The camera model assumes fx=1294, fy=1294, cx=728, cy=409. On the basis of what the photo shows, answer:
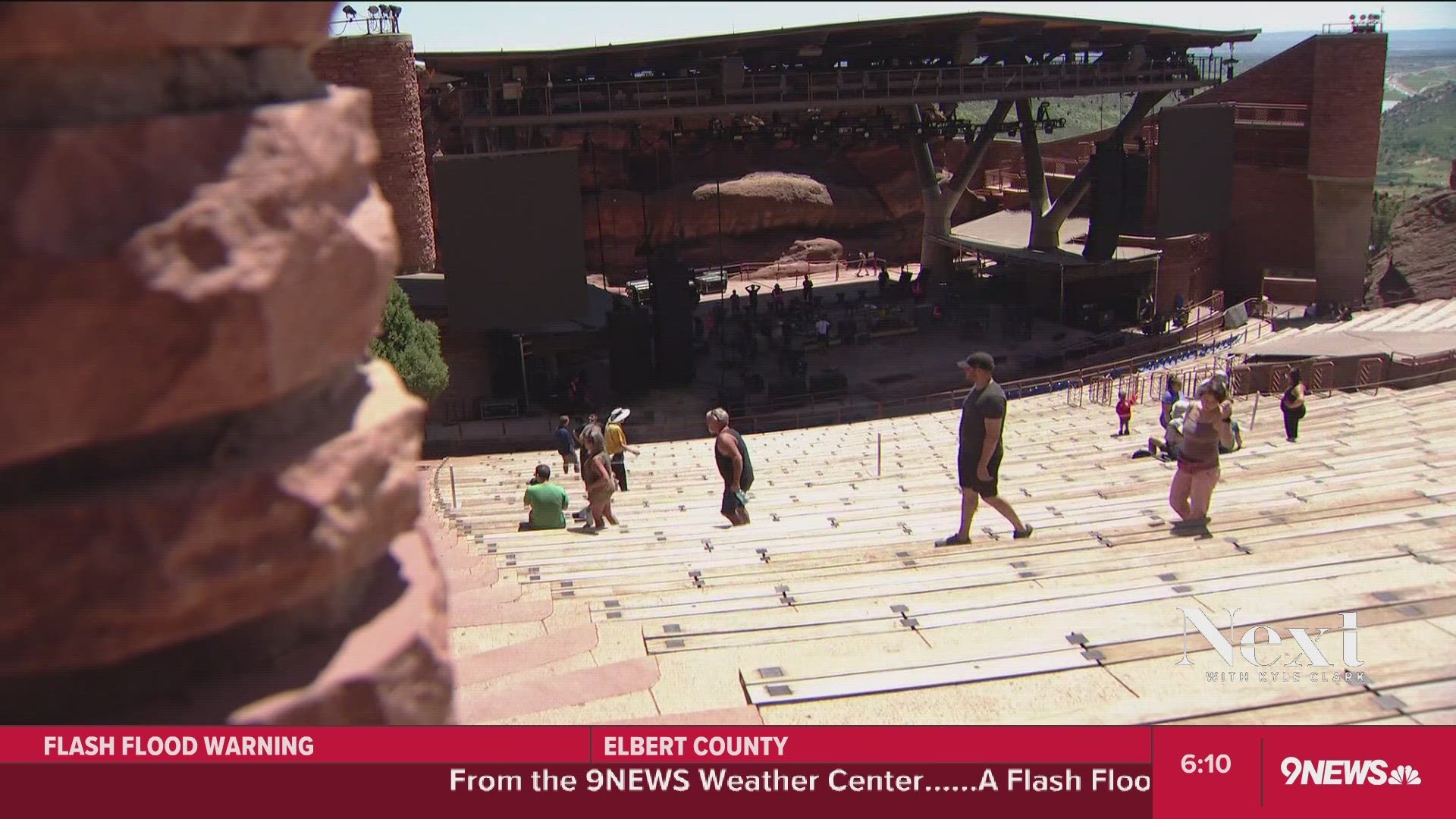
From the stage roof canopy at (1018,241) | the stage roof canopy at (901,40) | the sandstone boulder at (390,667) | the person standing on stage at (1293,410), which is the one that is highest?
the stage roof canopy at (901,40)

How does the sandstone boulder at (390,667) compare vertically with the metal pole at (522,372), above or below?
above

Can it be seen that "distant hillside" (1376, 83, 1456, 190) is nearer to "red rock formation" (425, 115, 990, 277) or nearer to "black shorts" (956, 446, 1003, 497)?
"red rock formation" (425, 115, 990, 277)

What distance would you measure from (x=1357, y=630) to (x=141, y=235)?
4.90m

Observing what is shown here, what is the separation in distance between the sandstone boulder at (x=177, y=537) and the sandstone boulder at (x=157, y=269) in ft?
0.28

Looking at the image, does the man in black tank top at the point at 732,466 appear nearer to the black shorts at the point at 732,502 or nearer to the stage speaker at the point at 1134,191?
the black shorts at the point at 732,502

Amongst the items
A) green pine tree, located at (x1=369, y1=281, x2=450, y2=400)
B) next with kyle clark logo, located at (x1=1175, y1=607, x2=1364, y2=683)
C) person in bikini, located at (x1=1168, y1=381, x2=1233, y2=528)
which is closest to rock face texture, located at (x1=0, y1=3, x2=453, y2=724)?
next with kyle clark logo, located at (x1=1175, y1=607, x2=1364, y2=683)

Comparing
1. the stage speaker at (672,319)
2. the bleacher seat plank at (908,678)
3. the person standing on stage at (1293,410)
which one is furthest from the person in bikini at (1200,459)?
the stage speaker at (672,319)

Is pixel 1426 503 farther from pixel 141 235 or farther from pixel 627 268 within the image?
pixel 627 268

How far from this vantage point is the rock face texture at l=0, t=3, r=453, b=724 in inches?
76.9

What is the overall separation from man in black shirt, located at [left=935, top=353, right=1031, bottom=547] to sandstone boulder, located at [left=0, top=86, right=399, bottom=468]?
242 inches

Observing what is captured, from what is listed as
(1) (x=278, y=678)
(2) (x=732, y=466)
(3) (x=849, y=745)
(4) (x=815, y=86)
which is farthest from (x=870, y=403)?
(1) (x=278, y=678)

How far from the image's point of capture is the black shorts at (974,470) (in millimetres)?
8328

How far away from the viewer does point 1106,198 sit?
31.4m

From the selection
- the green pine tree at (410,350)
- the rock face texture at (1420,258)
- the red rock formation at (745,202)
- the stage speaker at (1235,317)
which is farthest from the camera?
the red rock formation at (745,202)
